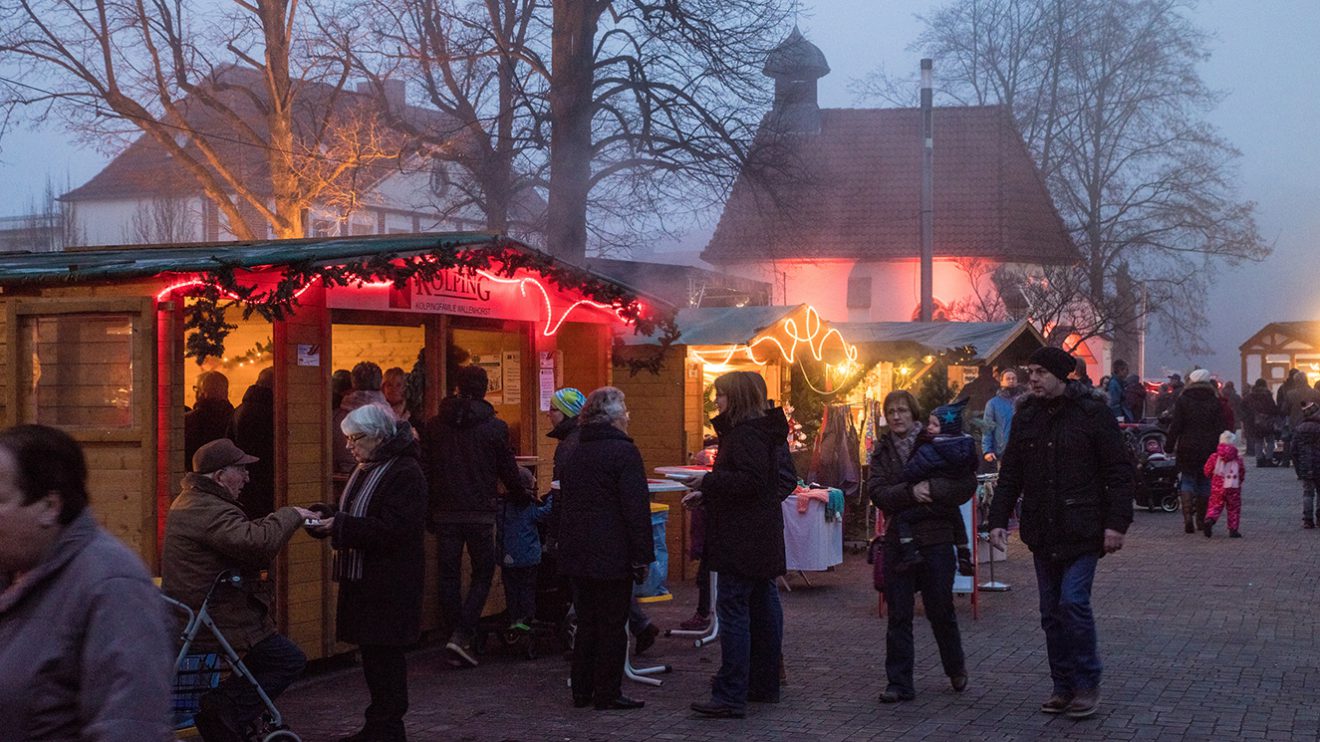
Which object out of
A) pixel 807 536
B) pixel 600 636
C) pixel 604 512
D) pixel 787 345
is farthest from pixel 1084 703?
pixel 787 345

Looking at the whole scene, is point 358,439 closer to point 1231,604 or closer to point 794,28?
point 1231,604

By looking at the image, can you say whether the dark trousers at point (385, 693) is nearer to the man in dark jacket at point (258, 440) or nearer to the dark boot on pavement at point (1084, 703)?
the man in dark jacket at point (258, 440)

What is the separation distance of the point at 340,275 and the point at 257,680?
8.74 feet

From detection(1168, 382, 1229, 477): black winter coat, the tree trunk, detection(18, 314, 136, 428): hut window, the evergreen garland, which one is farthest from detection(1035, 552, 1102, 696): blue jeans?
the tree trunk

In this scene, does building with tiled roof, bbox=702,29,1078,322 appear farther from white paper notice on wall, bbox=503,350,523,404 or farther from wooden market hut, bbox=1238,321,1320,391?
white paper notice on wall, bbox=503,350,523,404

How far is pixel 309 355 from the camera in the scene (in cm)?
896

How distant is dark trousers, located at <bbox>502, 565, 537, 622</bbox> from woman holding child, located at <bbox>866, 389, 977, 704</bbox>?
8.16 feet

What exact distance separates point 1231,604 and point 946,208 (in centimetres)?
3518

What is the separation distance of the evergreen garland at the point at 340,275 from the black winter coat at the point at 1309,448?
10334 mm

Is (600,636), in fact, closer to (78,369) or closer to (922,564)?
(922,564)

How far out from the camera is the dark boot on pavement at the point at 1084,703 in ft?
24.0

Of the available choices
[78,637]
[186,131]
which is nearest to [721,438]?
[78,637]

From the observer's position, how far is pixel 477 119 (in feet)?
73.1

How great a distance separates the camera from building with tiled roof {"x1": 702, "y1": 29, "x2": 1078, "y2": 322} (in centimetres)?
4441
